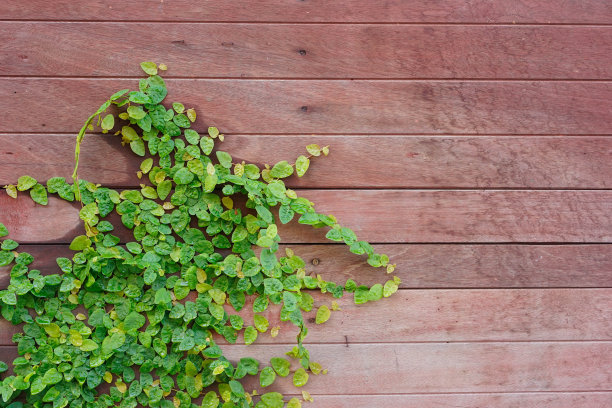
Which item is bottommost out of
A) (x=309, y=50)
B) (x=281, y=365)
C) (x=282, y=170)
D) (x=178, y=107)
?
(x=281, y=365)

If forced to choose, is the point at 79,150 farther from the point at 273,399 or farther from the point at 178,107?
the point at 273,399

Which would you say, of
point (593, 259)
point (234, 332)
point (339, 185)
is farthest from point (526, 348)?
point (234, 332)

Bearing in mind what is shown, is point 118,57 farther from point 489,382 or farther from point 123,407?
point 489,382

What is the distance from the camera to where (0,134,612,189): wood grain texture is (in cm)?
117

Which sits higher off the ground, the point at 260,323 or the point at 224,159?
the point at 224,159

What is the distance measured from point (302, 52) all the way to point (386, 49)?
0.21m

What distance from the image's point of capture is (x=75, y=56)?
3.77 ft

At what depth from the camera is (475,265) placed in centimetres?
121

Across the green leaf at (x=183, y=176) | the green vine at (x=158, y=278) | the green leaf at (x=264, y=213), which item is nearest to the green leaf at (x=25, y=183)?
the green vine at (x=158, y=278)

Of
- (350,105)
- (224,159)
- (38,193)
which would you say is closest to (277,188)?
(224,159)

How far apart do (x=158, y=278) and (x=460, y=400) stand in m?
0.85

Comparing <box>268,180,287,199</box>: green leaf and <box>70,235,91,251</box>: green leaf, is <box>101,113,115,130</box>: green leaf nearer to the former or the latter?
<box>70,235,91,251</box>: green leaf

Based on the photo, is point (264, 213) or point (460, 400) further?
point (460, 400)

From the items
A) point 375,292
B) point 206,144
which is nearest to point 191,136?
point 206,144
